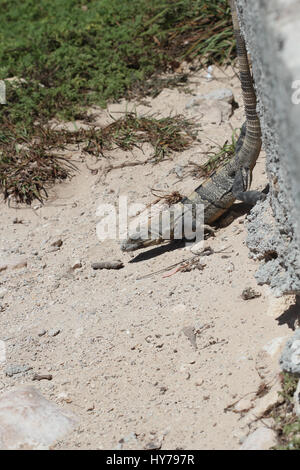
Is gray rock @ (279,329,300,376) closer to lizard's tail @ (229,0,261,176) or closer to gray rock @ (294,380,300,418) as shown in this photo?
gray rock @ (294,380,300,418)

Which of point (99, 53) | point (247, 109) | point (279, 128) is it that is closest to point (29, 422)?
point (279, 128)

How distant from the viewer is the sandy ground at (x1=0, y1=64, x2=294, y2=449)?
3467 mm

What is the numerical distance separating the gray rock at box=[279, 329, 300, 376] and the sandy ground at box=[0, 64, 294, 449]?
0.25 metres

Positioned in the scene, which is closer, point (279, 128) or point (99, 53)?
point (279, 128)

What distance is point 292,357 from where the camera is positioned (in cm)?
312

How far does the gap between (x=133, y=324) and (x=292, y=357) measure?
1363 millimetres

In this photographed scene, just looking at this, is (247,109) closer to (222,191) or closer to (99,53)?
(222,191)

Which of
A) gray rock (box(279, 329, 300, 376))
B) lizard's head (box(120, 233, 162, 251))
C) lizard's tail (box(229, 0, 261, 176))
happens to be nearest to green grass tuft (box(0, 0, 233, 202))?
lizard's head (box(120, 233, 162, 251))

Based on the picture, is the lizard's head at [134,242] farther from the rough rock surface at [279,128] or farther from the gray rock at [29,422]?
the gray rock at [29,422]

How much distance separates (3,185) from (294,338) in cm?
383

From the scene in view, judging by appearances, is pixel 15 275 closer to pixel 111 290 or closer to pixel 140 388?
pixel 111 290

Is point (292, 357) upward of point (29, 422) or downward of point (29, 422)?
upward

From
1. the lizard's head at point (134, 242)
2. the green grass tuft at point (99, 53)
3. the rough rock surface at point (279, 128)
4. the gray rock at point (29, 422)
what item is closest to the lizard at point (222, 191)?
the lizard's head at point (134, 242)
